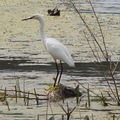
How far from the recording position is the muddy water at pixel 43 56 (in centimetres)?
976

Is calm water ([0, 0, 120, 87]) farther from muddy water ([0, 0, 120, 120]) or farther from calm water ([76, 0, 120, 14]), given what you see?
calm water ([76, 0, 120, 14])

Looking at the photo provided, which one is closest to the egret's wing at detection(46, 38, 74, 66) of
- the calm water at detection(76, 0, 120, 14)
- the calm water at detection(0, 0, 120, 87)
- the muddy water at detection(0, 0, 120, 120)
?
the muddy water at detection(0, 0, 120, 120)

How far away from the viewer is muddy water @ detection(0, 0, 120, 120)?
384 inches

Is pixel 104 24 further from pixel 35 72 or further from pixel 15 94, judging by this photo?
pixel 15 94

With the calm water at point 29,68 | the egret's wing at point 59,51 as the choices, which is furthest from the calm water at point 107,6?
the egret's wing at point 59,51

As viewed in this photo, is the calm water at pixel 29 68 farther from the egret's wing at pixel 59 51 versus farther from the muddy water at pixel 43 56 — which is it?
the egret's wing at pixel 59 51

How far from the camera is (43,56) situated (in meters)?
15.4

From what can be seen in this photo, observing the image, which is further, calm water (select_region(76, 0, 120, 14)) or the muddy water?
calm water (select_region(76, 0, 120, 14))

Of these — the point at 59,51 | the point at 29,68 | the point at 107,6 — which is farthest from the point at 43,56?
the point at 107,6

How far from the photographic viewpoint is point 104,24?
22.4 metres

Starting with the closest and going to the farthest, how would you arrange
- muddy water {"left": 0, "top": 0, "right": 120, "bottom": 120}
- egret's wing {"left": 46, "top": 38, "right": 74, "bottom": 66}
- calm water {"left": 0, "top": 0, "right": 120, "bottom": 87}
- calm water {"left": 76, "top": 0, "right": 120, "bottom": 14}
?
muddy water {"left": 0, "top": 0, "right": 120, "bottom": 120} < egret's wing {"left": 46, "top": 38, "right": 74, "bottom": 66} < calm water {"left": 0, "top": 0, "right": 120, "bottom": 87} < calm water {"left": 76, "top": 0, "right": 120, "bottom": 14}

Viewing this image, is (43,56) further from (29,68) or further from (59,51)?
(59,51)

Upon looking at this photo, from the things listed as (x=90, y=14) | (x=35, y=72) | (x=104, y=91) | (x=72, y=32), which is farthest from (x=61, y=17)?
(x=104, y=91)

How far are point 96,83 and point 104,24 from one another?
10372 mm
